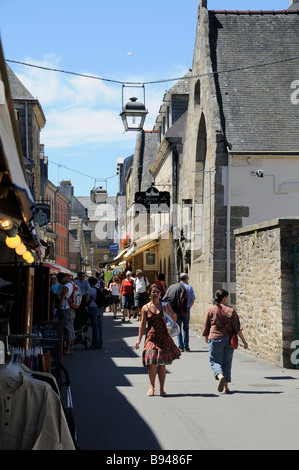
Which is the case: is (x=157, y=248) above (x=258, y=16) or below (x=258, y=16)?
below

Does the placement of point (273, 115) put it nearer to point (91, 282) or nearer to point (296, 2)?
point (91, 282)

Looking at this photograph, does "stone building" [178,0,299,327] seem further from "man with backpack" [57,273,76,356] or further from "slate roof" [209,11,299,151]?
"man with backpack" [57,273,76,356]

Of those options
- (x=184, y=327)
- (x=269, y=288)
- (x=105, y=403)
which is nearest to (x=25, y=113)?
(x=184, y=327)

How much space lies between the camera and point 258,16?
23.8 m

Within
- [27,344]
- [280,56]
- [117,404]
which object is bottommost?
[117,404]

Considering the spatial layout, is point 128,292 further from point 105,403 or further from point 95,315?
point 105,403

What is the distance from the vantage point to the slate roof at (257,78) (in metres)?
20.0

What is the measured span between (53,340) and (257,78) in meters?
14.4

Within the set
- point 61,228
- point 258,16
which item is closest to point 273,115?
point 258,16

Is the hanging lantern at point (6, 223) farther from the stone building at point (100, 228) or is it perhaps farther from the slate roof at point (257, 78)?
the stone building at point (100, 228)

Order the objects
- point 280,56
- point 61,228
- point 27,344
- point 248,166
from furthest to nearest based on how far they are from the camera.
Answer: point 61,228, point 280,56, point 248,166, point 27,344

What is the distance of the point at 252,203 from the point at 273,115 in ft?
9.74

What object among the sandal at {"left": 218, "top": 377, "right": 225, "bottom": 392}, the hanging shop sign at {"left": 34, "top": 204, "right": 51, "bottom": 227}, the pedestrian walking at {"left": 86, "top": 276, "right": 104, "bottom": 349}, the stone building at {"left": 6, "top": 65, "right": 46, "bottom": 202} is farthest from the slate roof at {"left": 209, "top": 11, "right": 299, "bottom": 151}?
the stone building at {"left": 6, "top": 65, "right": 46, "bottom": 202}

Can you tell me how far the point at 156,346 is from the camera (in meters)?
10.0
